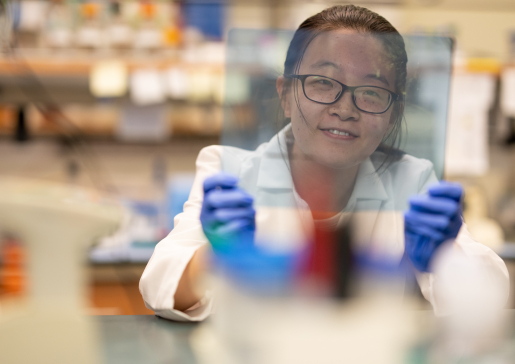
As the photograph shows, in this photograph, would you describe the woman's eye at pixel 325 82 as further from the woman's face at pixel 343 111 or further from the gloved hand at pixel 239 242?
the gloved hand at pixel 239 242

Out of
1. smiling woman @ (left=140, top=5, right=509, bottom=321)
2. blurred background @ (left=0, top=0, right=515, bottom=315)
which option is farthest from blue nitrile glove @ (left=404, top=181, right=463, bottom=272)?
blurred background @ (left=0, top=0, right=515, bottom=315)

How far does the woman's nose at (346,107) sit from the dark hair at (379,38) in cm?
6

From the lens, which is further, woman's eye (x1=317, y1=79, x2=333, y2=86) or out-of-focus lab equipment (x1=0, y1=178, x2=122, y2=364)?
woman's eye (x1=317, y1=79, x2=333, y2=86)

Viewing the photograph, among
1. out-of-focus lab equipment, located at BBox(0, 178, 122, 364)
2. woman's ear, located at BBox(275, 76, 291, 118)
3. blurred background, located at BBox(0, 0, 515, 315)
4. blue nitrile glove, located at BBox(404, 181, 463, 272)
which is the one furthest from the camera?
blurred background, located at BBox(0, 0, 515, 315)

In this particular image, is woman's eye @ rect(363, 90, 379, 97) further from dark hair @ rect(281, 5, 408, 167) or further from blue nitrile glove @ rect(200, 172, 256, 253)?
blue nitrile glove @ rect(200, 172, 256, 253)

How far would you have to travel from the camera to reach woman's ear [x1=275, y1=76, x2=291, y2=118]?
1.92 feet

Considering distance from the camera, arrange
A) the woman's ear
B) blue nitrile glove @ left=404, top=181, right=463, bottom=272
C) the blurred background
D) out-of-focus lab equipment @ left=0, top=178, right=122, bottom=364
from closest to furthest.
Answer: out-of-focus lab equipment @ left=0, top=178, right=122, bottom=364 < blue nitrile glove @ left=404, top=181, right=463, bottom=272 < the woman's ear < the blurred background

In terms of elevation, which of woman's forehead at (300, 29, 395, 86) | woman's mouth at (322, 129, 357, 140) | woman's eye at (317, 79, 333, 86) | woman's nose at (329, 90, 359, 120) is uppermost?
woman's forehead at (300, 29, 395, 86)

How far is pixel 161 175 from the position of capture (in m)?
2.12

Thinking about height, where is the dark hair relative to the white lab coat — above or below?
above

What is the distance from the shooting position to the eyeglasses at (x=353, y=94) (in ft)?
1.75

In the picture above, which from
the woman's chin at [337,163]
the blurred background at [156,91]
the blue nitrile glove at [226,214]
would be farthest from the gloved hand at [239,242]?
the blurred background at [156,91]

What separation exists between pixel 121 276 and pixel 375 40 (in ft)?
3.35

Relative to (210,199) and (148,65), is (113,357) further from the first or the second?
(148,65)
